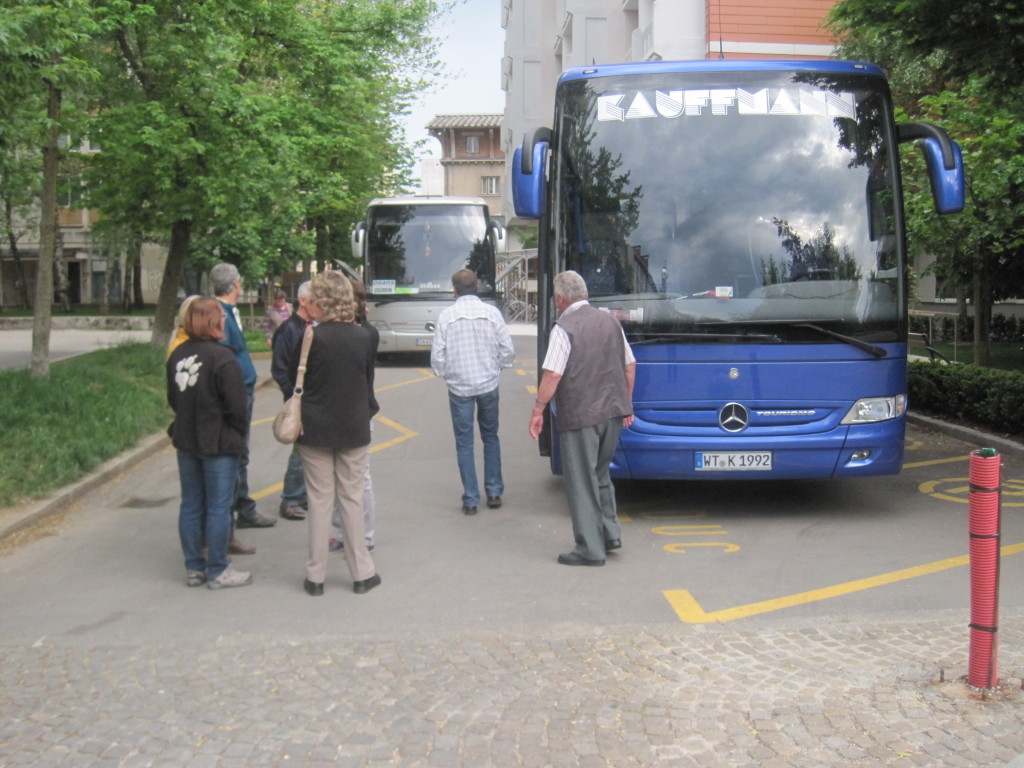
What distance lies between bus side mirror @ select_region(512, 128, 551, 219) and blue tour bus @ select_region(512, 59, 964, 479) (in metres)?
0.02

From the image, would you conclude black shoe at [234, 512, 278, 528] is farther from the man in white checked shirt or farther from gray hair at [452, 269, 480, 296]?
gray hair at [452, 269, 480, 296]

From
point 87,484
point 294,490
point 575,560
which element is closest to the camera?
point 575,560

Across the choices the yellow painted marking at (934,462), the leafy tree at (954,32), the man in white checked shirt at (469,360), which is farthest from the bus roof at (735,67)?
the yellow painted marking at (934,462)

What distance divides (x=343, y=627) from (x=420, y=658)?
70cm

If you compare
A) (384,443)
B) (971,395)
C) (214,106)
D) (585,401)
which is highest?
(214,106)

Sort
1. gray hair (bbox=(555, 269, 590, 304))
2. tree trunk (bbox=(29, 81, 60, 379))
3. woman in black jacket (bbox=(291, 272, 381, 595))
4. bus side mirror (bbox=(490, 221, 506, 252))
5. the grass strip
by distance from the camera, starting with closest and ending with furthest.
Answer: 1. woman in black jacket (bbox=(291, 272, 381, 595))
2. gray hair (bbox=(555, 269, 590, 304))
3. the grass strip
4. tree trunk (bbox=(29, 81, 60, 379))
5. bus side mirror (bbox=(490, 221, 506, 252))

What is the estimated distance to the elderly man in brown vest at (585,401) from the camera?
7164 millimetres

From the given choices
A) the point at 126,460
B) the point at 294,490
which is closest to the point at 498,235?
the point at 126,460

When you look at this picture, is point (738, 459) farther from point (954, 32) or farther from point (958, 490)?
point (954, 32)

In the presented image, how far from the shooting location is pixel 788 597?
21.2ft

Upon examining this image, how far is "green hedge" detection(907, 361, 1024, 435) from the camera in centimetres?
1183

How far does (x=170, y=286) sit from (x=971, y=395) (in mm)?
13809

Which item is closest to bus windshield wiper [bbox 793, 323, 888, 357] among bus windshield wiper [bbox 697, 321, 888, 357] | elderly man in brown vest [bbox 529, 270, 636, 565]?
bus windshield wiper [bbox 697, 321, 888, 357]

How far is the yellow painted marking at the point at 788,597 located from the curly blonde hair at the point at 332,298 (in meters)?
2.41
